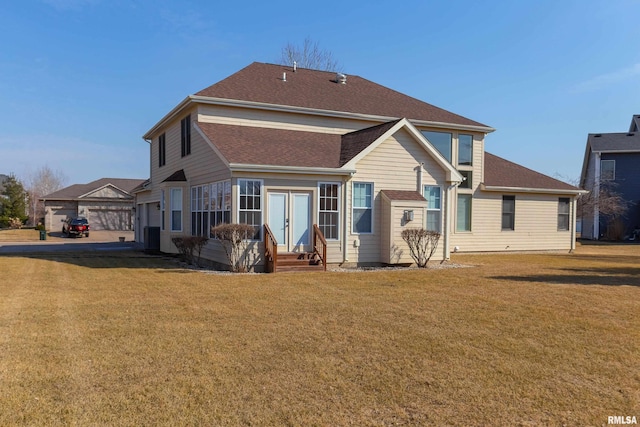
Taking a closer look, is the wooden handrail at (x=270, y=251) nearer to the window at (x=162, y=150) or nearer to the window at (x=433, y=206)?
the window at (x=433, y=206)

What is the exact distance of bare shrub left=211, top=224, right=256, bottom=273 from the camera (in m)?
12.7

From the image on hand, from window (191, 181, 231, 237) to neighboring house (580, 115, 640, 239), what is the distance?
28.7 m

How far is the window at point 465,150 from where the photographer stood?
20.4 m

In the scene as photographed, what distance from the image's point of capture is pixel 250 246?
43.5 ft

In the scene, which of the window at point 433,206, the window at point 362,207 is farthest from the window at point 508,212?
the window at point 362,207

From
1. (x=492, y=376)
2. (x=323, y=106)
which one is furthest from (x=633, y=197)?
(x=492, y=376)

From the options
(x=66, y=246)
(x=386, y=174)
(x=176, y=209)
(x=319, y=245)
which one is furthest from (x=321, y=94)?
(x=66, y=246)

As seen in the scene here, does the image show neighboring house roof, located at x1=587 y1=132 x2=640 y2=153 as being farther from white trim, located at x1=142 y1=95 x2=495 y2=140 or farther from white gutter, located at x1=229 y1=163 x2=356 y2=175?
white gutter, located at x1=229 y1=163 x2=356 y2=175

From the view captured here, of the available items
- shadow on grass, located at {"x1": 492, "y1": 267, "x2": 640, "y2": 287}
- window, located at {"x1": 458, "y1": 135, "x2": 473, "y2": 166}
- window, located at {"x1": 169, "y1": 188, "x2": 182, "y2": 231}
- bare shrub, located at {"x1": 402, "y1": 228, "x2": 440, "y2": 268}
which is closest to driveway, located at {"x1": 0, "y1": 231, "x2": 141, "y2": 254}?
window, located at {"x1": 169, "y1": 188, "x2": 182, "y2": 231}

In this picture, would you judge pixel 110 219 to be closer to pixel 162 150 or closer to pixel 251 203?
pixel 162 150

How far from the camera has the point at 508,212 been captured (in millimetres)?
21359

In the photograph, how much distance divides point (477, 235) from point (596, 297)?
11.5 m

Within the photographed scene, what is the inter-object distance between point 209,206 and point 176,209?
3.44 m

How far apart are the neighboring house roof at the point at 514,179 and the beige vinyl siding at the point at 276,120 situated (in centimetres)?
669
